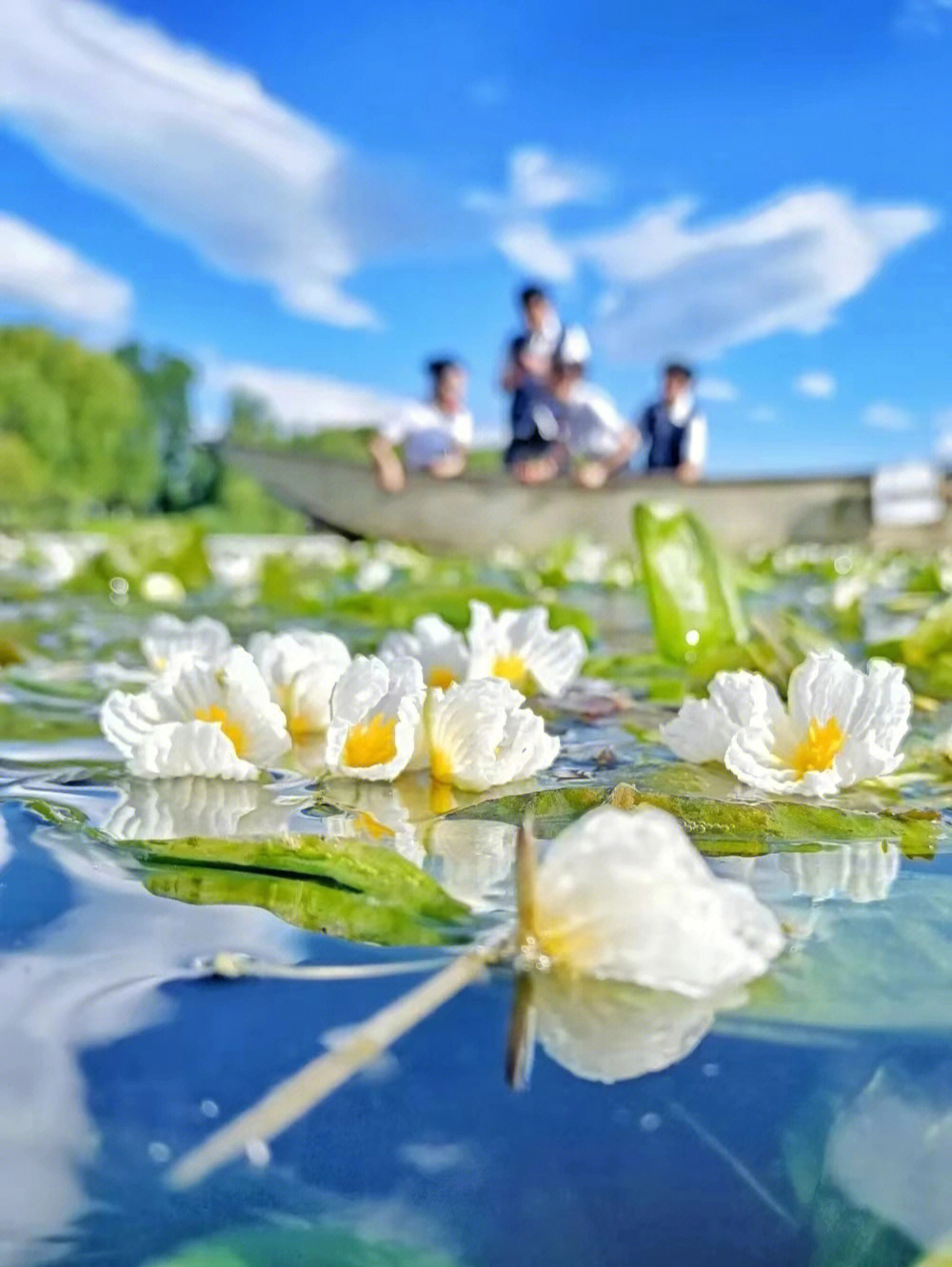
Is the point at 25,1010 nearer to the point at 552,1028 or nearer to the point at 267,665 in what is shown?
the point at 552,1028

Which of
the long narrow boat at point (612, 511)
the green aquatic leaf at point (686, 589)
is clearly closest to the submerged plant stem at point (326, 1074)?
the green aquatic leaf at point (686, 589)

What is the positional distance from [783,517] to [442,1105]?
229 inches

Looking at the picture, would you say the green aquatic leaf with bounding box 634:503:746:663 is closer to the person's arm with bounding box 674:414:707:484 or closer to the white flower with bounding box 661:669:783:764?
the white flower with bounding box 661:669:783:764

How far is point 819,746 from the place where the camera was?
2.39 ft

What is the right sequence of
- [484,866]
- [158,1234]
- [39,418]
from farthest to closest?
[39,418]
[484,866]
[158,1234]

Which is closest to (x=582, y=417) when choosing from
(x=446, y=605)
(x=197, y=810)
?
(x=446, y=605)

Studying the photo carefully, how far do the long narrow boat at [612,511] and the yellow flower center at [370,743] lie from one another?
15.6 ft

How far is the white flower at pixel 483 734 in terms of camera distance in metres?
0.70

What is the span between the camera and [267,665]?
890 mm

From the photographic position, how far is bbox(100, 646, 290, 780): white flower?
76 centimetres

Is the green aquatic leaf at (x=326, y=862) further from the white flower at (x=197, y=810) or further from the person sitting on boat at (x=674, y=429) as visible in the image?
the person sitting on boat at (x=674, y=429)

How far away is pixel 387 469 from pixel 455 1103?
6.06 metres

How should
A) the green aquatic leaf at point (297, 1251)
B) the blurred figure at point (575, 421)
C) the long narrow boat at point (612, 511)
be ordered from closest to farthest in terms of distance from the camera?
the green aquatic leaf at point (297, 1251), the long narrow boat at point (612, 511), the blurred figure at point (575, 421)

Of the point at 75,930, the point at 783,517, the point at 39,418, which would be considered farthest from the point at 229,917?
the point at 39,418
